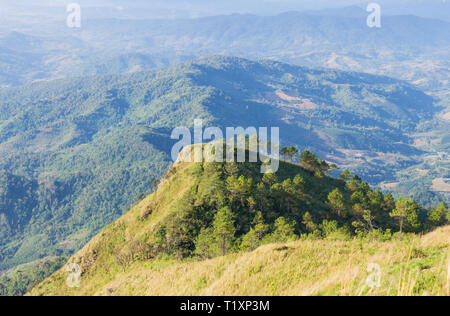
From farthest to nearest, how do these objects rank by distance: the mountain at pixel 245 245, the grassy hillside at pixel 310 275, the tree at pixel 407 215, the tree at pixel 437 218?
1. the tree at pixel 437 218
2. the tree at pixel 407 215
3. the mountain at pixel 245 245
4. the grassy hillside at pixel 310 275

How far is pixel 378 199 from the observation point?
69.8m

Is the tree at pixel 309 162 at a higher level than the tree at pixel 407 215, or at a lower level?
higher

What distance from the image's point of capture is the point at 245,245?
45.0 meters

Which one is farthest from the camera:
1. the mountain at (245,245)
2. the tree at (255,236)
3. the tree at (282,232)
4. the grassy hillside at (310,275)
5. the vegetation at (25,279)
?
the vegetation at (25,279)

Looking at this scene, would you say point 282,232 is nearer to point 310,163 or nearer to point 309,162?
point 309,162

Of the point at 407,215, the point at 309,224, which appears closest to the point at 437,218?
the point at 407,215

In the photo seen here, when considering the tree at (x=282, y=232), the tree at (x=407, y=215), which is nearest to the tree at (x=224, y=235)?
the tree at (x=282, y=232)

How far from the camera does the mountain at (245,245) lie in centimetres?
1430

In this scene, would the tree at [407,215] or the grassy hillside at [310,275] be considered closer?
the grassy hillside at [310,275]

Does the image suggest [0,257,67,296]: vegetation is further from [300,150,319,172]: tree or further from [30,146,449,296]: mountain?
[300,150,319,172]: tree

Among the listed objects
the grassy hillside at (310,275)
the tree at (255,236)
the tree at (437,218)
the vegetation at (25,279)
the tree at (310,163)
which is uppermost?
the grassy hillside at (310,275)

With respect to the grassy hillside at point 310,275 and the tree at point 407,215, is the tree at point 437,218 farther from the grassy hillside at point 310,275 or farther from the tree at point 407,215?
the grassy hillside at point 310,275
